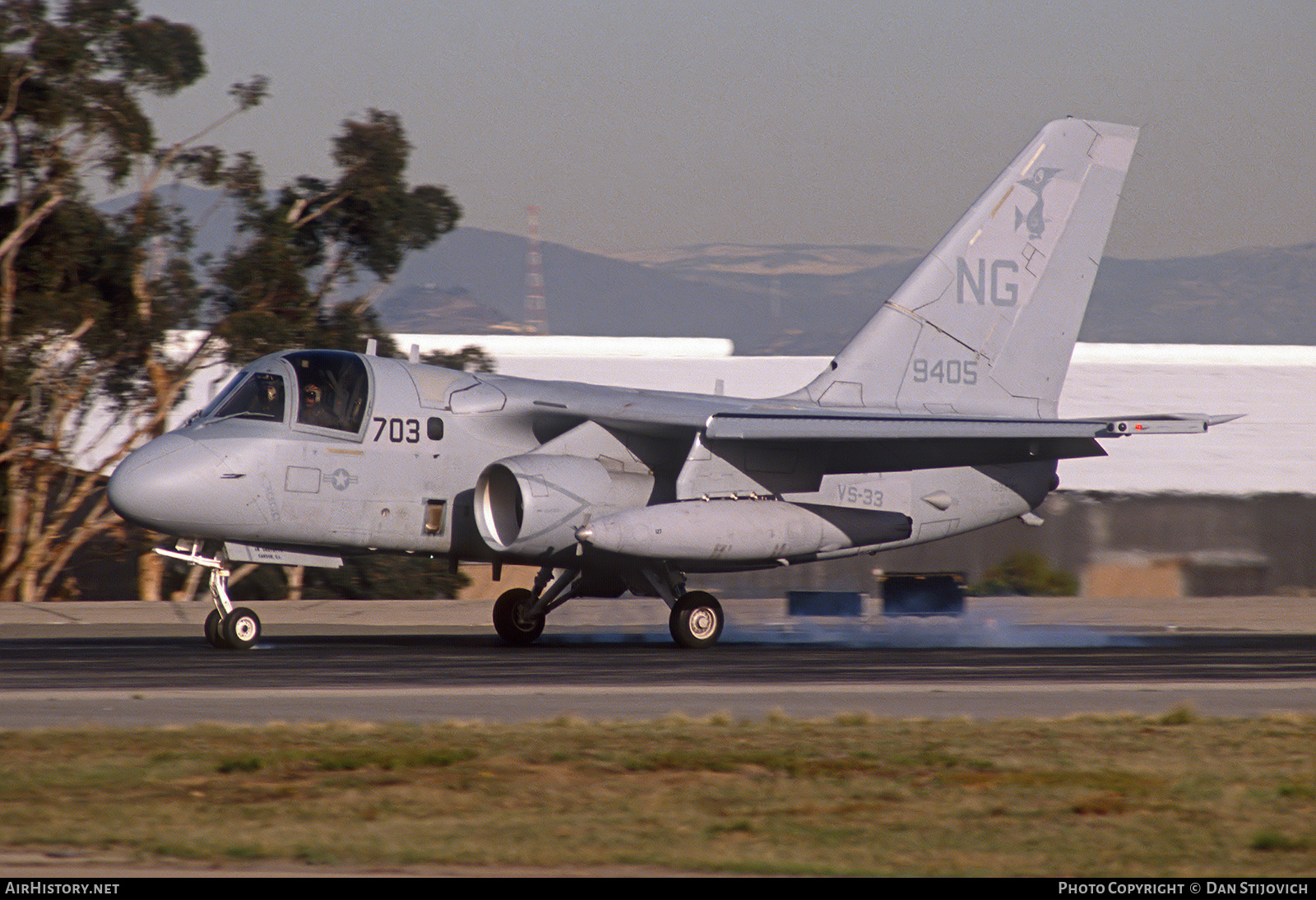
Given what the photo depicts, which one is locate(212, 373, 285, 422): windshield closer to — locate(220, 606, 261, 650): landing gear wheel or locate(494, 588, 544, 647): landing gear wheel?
locate(220, 606, 261, 650): landing gear wheel

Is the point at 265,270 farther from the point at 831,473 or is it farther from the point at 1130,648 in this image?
the point at 1130,648

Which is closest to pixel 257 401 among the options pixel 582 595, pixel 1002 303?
pixel 582 595

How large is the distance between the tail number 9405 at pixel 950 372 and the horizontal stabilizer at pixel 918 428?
2346 mm

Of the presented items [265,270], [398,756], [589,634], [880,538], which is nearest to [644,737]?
[398,756]

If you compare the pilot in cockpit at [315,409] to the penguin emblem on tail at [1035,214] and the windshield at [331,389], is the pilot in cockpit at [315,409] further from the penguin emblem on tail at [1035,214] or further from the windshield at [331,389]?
the penguin emblem on tail at [1035,214]

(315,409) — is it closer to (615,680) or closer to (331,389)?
(331,389)

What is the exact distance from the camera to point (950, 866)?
6.34m

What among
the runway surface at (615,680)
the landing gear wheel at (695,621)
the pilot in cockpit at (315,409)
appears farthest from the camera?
the landing gear wheel at (695,621)

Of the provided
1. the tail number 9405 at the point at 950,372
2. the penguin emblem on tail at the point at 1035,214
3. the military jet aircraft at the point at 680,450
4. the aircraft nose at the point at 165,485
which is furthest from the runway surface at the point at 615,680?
the penguin emblem on tail at the point at 1035,214

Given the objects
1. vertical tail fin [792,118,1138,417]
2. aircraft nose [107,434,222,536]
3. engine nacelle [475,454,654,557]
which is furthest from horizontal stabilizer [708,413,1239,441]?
aircraft nose [107,434,222,536]

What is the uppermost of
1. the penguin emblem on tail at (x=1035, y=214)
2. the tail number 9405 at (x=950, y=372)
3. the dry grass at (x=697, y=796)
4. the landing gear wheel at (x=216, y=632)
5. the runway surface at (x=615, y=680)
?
the penguin emblem on tail at (x=1035, y=214)

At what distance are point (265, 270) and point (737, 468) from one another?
60.8 feet

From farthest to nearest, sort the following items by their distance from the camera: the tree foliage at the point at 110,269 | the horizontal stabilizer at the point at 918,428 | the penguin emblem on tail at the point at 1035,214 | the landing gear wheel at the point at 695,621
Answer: the tree foliage at the point at 110,269, the penguin emblem on tail at the point at 1035,214, the landing gear wheel at the point at 695,621, the horizontal stabilizer at the point at 918,428

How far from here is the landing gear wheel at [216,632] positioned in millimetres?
16344
